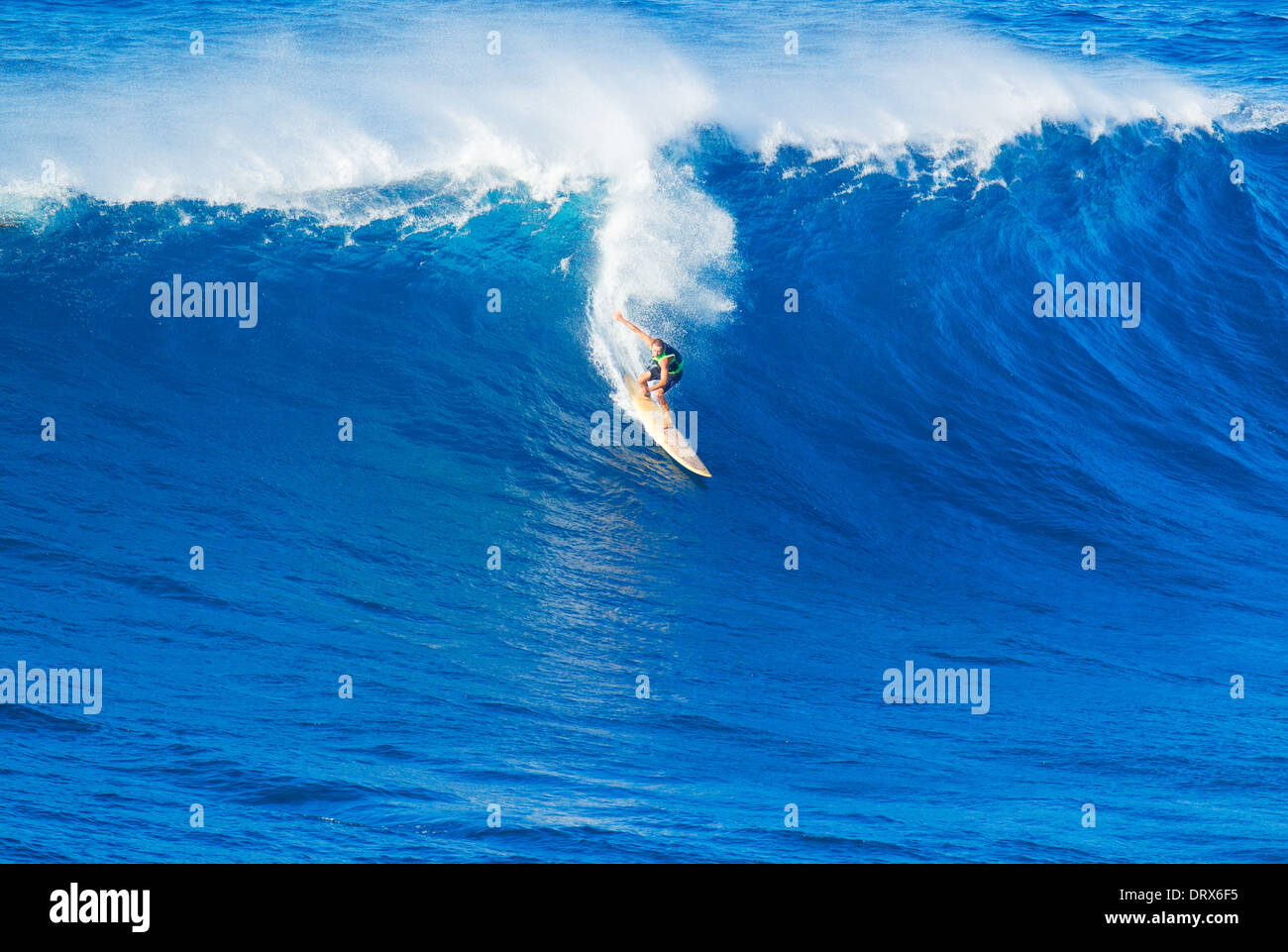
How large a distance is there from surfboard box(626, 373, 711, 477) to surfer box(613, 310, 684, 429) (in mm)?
67

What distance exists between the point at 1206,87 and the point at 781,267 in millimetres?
10107

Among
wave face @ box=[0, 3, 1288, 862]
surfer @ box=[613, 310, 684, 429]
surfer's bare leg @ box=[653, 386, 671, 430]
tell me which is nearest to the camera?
wave face @ box=[0, 3, 1288, 862]

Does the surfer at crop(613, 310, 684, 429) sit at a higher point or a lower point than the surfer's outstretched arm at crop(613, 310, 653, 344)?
lower

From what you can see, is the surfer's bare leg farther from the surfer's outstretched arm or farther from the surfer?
the surfer's outstretched arm

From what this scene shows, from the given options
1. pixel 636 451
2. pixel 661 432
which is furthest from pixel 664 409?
pixel 636 451

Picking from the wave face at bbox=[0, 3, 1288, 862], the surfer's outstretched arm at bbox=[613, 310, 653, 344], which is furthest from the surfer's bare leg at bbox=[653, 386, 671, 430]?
the surfer's outstretched arm at bbox=[613, 310, 653, 344]

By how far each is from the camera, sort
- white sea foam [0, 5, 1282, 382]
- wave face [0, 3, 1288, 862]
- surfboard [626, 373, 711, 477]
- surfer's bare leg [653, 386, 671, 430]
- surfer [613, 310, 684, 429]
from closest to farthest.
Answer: wave face [0, 3, 1288, 862] → surfer [613, 310, 684, 429] → surfboard [626, 373, 711, 477] → surfer's bare leg [653, 386, 671, 430] → white sea foam [0, 5, 1282, 382]

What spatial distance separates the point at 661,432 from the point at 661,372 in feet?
2.40

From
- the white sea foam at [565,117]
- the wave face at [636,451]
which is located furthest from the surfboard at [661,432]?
the white sea foam at [565,117]

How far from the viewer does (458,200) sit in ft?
61.1

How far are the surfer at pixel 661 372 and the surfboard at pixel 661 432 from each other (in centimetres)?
7

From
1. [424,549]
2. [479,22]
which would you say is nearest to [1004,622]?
[424,549]

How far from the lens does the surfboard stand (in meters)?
14.9

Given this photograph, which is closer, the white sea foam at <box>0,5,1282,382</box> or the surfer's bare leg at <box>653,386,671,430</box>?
the surfer's bare leg at <box>653,386,671,430</box>
